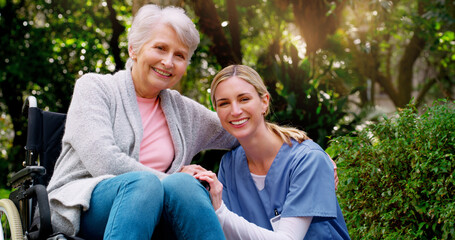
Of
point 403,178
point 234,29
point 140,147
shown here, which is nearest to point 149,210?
point 140,147

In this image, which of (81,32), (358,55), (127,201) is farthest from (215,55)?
(127,201)

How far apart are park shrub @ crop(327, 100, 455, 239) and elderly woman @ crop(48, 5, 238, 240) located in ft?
2.62

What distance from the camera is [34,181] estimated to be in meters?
2.00

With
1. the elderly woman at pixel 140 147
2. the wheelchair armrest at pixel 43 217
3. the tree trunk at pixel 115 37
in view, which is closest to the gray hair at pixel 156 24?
the elderly woman at pixel 140 147

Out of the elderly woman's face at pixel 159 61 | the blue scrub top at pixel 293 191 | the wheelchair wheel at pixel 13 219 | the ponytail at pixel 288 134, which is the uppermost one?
the elderly woman's face at pixel 159 61

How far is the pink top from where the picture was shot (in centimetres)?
224

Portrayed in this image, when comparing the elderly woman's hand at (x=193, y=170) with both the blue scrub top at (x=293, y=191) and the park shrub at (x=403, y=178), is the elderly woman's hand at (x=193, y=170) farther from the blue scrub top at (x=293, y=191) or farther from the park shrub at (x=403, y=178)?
the park shrub at (x=403, y=178)

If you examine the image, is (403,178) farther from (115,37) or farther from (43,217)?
(115,37)

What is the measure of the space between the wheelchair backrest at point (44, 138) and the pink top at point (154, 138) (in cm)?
48

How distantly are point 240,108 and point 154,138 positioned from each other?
45 cm

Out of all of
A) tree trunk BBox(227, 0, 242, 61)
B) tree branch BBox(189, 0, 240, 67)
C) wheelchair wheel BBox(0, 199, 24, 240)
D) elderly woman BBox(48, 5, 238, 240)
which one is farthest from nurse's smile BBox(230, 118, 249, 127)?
tree trunk BBox(227, 0, 242, 61)

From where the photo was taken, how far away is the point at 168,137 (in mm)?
2352

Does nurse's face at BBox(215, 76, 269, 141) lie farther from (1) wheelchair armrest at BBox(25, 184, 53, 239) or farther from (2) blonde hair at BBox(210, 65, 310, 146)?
(1) wheelchair armrest at BBox(25, 184, 53, 239)

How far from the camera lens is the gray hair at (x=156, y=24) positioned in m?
2.29
